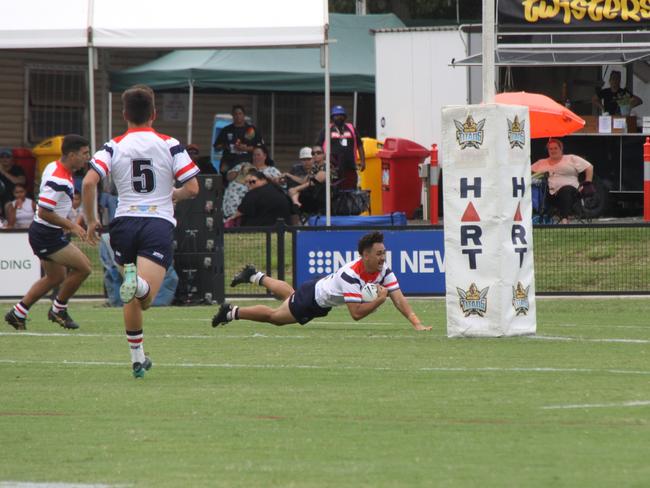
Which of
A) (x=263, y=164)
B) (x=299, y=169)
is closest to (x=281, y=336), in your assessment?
(x=263, y=164)

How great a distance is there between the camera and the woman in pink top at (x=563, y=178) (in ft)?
78.7

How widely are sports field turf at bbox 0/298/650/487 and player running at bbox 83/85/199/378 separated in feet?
2.77

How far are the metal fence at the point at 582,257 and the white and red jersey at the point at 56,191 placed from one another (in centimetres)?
548

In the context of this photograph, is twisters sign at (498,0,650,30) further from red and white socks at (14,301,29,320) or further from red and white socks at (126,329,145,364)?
red and white socks at (126,329,145,364)

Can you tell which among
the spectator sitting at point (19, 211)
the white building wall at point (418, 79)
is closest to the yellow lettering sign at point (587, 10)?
the white building wall at point (418, 79)

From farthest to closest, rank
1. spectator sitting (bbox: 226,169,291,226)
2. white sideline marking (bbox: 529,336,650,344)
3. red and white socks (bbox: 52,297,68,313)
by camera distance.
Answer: spectator sitting (bbox: 226,169,291,226) < red and white socks (bbox: 52,297,68,313) < white sideline marking (bbox: 529,336,650,344)

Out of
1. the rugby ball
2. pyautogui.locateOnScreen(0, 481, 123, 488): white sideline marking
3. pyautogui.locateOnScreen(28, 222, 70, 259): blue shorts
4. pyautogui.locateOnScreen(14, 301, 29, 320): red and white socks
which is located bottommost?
pyautogui.locateOnScreen(0, 481, 123, 488): white sideline marking

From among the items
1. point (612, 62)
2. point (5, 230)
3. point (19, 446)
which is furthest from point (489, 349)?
point (612, 62)

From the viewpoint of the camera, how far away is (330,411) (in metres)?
8.92

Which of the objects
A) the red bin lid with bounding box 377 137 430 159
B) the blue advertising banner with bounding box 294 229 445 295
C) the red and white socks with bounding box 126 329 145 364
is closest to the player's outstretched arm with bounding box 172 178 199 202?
the red and white socks with bounding box 126 329 145 364

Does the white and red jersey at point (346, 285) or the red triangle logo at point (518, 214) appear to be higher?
the red triangle logo at point (518, 214)

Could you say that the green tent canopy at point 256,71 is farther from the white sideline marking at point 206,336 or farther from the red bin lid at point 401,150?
the white sideline marking at point 206,336

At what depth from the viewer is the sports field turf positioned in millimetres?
7086

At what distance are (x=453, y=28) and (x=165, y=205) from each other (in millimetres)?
18438
